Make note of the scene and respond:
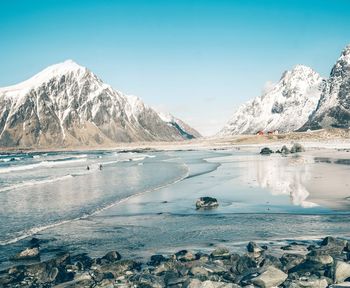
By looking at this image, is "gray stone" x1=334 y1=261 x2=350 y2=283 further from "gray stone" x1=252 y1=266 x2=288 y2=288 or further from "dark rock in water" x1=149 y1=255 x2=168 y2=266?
"dark rock in water" x1=149 y1=255 x2=168 y2=266

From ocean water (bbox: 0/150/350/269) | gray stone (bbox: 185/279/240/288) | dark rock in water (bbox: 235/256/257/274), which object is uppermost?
gray stone (bbox: 185/279/240/288)

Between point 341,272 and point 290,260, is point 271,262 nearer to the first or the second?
point 290,260

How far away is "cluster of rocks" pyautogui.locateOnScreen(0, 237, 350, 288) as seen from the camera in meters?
12.2

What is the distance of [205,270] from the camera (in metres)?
13.1

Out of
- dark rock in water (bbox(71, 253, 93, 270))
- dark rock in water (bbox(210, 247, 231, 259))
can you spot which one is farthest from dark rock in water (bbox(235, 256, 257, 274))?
dark rock in water (bbox(71, 253, 93, 270))

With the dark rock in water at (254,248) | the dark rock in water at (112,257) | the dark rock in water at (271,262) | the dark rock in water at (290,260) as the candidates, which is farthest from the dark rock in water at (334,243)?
the dark rock in water at (112,257)

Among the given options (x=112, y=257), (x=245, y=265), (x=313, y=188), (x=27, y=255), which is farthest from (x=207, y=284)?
(x=313, y=188)

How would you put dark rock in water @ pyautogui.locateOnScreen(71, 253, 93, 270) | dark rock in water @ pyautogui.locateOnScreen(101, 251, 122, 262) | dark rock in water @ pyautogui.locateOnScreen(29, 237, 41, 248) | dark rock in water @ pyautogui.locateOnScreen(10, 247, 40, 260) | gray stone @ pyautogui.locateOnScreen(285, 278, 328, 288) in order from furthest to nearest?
1. dark rock in water @ pyautogui.locateOnScreen(29, 237, 41, 248)
2. dark rock in water @ pyautogui.locateOnScreen(10, 247, 40, 260)
3. dark rock in water @ pyautogui.locateOnScreen(101, 251, 122, 262)
4. dark rock in water @ pyautogui.locateOnScreen(71, 253, 93, 270)
5. gray stone @ pyautogui.locateOnScreen(285, 278, 328, 288)

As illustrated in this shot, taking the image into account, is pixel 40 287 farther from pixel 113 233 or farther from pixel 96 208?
pixel 96 208

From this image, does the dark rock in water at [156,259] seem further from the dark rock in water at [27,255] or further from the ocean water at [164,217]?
the dark rock in water at [27,255]

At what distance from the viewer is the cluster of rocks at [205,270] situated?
40.0 ft

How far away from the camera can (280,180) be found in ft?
128

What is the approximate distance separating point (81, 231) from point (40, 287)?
24.0 ft

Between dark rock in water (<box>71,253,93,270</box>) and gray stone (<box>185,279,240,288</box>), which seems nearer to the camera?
gray stone (<box>185,279,240,288</box>)
